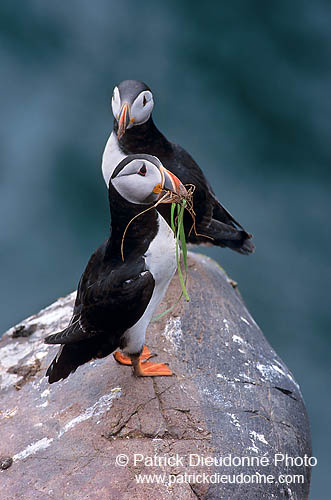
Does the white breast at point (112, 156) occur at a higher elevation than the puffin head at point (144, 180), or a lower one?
higher

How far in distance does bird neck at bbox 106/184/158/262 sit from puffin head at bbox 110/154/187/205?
0.20 ft

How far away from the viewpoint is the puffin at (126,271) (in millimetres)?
2877

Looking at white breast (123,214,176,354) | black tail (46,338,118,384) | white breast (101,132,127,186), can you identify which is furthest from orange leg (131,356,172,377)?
white breast (101,132,127,186)

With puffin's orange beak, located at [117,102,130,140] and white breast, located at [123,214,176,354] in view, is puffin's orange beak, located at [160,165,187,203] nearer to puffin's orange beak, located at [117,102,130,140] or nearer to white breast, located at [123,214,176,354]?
white breast, located at [123,214,176,354]

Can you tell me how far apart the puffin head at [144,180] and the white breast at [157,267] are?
9.1 inches

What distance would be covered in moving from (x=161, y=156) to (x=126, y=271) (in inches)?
54.9

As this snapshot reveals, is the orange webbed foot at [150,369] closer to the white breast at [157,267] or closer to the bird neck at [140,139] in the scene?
the white breast at [157,267]

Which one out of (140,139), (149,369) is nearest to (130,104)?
(140,139)

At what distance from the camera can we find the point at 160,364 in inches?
136

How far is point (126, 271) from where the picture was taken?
9.78ft

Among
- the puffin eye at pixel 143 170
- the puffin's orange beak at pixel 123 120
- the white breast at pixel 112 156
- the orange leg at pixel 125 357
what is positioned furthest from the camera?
the white breast at pixel 112 156

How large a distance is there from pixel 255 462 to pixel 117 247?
121 centimetres

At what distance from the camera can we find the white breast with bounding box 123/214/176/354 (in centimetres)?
302

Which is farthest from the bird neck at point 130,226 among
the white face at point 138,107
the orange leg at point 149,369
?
the white face at point 138,107
